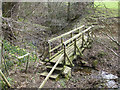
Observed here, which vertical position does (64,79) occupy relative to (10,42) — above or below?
below

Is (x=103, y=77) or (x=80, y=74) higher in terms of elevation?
(x=80, y=74)

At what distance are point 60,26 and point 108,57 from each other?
207 inches

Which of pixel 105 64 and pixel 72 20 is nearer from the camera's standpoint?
pixel 105 64

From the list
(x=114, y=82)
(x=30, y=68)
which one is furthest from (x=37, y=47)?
(x=114, y=82)

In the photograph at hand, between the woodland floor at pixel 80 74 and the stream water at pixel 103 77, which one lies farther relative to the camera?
the stream water at pixel 103 77

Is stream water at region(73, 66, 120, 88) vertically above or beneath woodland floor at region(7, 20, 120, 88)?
beneath

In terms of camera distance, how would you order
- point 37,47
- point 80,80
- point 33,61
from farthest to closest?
point 37,47
point 33,61
point 80,80

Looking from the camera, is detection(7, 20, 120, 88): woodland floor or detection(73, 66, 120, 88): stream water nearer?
detection(7, 20, 120, 88): woodland floor

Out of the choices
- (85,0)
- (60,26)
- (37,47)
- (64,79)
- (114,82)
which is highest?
(85,0)

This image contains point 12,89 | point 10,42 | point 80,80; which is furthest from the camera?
point 10,42

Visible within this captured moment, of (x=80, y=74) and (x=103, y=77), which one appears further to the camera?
(x=80, y=74)

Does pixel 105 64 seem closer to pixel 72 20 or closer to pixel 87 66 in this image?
pixel 87 66

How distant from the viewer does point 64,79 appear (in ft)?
19.9

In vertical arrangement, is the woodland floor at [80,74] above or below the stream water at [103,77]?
above
